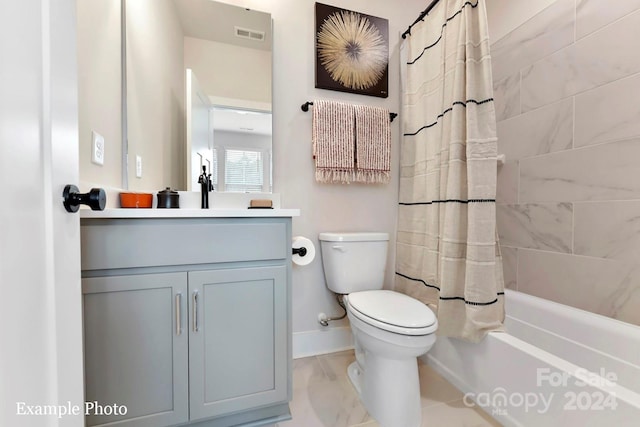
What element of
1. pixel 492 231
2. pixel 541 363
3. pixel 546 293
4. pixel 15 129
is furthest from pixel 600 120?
pixel 15 129

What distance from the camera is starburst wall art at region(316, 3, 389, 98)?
5.60 feet

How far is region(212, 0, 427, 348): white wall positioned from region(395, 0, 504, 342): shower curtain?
1.26ft

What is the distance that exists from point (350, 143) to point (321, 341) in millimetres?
1270

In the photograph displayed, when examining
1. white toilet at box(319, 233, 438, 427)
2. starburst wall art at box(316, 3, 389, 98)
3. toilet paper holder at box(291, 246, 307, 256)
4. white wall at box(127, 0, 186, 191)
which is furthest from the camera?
starburst wall art at box(316, 3, 389, 98)

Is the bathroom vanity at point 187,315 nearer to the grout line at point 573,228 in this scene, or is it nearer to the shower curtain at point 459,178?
the shower curtain at point 459,178

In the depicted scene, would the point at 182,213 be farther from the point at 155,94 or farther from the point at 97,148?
the point at 155,94

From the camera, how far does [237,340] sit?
3.43ft

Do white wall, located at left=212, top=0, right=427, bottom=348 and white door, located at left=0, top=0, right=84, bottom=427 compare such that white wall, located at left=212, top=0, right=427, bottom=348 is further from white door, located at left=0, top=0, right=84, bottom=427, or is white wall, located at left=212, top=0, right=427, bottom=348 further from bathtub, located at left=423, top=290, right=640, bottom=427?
white door, located at left=0, top=0, right=84, bottom=427

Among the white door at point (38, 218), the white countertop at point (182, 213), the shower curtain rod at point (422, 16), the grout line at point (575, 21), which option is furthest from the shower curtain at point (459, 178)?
the white door at point (38, 218)

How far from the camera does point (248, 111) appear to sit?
61.8 inches

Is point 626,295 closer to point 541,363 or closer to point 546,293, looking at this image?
point 546,293

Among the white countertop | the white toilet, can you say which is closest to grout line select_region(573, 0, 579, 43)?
the white toilet

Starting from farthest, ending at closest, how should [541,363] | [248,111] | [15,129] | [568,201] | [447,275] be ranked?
[248,111] < [568,201] < [447,275] < [541,363] < [15,129]

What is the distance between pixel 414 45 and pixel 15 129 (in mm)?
1935
